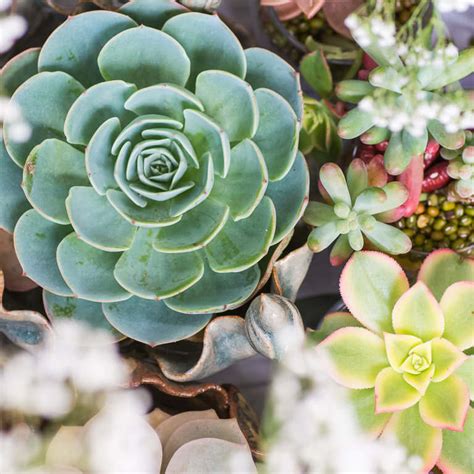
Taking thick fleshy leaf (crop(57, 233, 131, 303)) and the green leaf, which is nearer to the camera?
thick fleshy leaf (crop(57, 233, 131, 303))

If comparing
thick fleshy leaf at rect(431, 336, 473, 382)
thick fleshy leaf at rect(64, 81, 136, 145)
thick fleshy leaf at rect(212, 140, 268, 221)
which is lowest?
thick fleshy leaf at rect(431, 336, 473, 382)

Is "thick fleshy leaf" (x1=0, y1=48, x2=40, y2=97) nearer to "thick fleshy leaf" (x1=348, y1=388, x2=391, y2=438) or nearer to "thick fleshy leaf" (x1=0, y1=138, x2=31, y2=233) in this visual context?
"thick fleshy leaf" (x1=0, y1=138, x2=31, y2=233)

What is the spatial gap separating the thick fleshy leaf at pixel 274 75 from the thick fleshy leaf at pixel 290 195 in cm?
5

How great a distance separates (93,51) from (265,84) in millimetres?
171

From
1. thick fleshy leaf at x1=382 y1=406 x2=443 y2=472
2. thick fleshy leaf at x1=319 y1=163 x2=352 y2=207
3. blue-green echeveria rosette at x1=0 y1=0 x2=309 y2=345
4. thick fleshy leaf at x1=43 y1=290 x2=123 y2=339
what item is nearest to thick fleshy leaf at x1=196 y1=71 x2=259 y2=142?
blue-green echeveria rosette at x1=0 y1=0 x2=309 y2=345

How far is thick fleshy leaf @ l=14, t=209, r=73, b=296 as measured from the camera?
0.70 m

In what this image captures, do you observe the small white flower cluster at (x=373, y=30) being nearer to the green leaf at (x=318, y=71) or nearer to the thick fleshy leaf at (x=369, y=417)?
the green leaf at (x=318, y=71)

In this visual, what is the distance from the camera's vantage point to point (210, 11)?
730 millimetres

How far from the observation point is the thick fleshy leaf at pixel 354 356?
75cm

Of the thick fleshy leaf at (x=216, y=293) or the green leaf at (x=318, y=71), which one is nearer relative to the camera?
the thick fleshy leaf at (x=216, y=293)

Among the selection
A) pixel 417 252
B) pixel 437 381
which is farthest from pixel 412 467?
pixel 417 252

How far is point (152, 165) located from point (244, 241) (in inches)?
4.5

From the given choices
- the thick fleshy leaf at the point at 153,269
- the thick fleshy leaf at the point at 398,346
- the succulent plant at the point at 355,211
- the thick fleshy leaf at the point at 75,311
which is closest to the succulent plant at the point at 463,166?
the succulent plant at the point at 355,211

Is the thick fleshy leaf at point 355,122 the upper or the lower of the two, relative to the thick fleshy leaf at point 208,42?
lower
